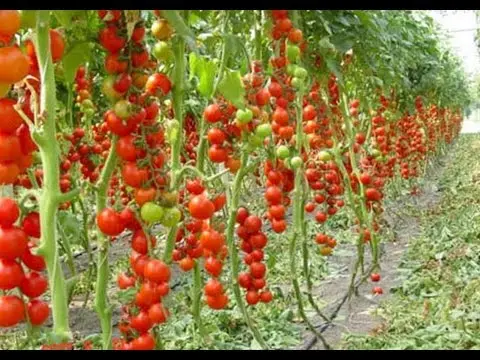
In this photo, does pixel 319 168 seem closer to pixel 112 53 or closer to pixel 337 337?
pixel 337 337

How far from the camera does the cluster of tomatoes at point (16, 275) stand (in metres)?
1.02

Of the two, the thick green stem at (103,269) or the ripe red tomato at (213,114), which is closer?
the thick green stem at (103,269)

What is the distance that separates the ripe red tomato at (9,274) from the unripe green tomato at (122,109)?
404 millimetres

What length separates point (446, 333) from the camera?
2518mm

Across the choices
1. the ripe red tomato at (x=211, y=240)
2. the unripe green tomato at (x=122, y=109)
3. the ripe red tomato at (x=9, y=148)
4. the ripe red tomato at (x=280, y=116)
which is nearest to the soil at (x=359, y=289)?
the ripe red tomato at (x=280, y=116)

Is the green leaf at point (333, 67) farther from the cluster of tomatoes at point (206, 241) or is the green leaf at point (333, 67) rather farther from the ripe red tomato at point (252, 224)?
the cluster of tomatoes at point (206, 241)

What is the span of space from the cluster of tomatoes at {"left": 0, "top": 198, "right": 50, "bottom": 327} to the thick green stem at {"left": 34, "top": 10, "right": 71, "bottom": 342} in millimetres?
50

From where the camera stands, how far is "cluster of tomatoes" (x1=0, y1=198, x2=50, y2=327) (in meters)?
1.02

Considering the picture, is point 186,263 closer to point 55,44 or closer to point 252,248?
point 252,248

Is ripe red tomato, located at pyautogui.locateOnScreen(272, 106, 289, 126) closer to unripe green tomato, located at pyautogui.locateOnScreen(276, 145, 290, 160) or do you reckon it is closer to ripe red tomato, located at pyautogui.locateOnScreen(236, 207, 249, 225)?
unripe green tomato, located at pyautogui.locateOnScreen(276, 145, 290, 160)

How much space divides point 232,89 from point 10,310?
2.93ft

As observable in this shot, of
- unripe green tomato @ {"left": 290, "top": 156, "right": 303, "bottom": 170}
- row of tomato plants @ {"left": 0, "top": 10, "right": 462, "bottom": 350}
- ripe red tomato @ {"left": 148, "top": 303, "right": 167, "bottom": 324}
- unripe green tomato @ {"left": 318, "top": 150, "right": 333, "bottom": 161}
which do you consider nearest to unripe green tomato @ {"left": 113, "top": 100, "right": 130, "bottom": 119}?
row of tomato plants @ {"left": 0, "top": 10, "right": 462, "bottom": 350}

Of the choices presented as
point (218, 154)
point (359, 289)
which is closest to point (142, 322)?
point (218, 154)

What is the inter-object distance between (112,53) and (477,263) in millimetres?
3245
